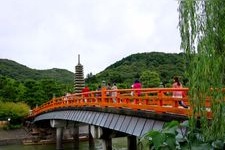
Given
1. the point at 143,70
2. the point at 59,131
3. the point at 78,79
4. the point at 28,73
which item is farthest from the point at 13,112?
the point at 28,73

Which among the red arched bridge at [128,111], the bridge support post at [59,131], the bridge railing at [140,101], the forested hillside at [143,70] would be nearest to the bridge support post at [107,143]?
the red arched bridge at [128,111]

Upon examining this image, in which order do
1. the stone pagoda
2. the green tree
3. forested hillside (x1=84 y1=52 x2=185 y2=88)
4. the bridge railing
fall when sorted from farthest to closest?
forested hillside (x1=84 y1=52 x2=185 y2=88), the green tree, the stone pagoda, the bridge railing

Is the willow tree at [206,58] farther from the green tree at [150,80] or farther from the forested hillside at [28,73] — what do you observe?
the forested hillside at [28,73]

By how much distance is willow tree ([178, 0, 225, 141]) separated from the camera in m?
7.95

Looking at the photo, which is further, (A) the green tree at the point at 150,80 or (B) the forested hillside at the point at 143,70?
(B) the forested hillside at the point at 143,70

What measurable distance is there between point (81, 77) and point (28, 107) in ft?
33.1

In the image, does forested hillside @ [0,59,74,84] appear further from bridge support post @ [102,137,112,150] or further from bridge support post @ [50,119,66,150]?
bridge support post @ [102,137,112,150]

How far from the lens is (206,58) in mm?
7977

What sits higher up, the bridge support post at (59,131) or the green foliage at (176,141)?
the green foliage at (176,141)

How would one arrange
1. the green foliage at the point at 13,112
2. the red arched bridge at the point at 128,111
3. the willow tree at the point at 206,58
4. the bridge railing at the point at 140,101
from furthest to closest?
the green foliage at the point at 13,112 → the red arched bridge at the point at 128,111 → the bridge railing at the point at 140,101 → the willow tree at the point at 206,58

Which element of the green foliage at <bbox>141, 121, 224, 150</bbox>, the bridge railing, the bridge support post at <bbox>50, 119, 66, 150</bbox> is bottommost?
the bridge support post at <bbox>50, 119, 66, 150</bbox>

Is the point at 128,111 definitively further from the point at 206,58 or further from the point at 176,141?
the point at 206,58

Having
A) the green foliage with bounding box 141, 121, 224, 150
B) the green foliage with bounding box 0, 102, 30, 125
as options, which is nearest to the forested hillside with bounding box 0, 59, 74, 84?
the green foliage with bounding box 0, 102, 30, 125

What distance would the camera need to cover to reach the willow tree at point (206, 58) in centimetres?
795
